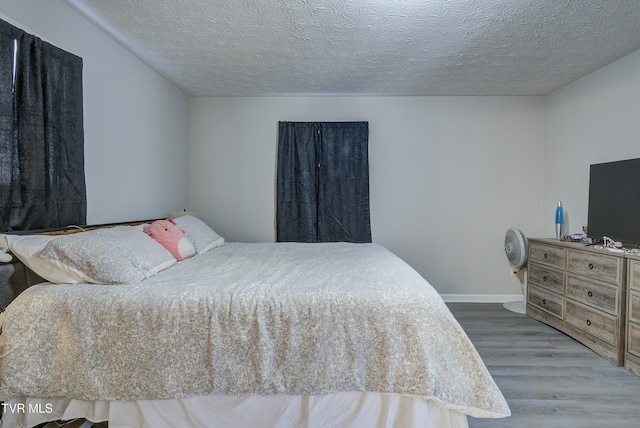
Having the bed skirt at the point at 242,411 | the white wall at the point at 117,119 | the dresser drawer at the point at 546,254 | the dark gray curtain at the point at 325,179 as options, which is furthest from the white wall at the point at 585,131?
the white wall at the point at 117,119

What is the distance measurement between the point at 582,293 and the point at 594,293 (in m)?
0.12

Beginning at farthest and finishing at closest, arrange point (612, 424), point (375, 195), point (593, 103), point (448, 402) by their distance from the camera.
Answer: point (375, 195) < point (593, 103) < point (612, 424) < point (448, 402)

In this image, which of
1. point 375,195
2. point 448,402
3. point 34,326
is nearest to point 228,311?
point 34,326

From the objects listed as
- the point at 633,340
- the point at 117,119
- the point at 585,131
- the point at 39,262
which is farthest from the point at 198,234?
the point at 585,131

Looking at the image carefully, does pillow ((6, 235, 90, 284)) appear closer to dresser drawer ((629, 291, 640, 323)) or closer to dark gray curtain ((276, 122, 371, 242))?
dark gray curtain ((276, 122, 371, 242))

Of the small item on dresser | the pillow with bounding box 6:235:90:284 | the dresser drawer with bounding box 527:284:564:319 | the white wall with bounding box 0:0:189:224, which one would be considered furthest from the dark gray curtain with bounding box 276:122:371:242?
the pillow with bounding box 6:235:90:284

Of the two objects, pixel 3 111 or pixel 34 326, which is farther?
pixel 3 111

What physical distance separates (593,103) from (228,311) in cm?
377

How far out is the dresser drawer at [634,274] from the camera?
219cm

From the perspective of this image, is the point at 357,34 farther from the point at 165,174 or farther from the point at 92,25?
the point at 165,174

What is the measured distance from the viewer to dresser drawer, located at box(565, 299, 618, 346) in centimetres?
237

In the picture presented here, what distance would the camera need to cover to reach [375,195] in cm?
385

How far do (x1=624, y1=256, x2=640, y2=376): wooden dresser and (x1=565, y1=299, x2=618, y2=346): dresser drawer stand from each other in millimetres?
90

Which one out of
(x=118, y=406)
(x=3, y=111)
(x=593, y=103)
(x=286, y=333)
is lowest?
(x=118, y=406)
